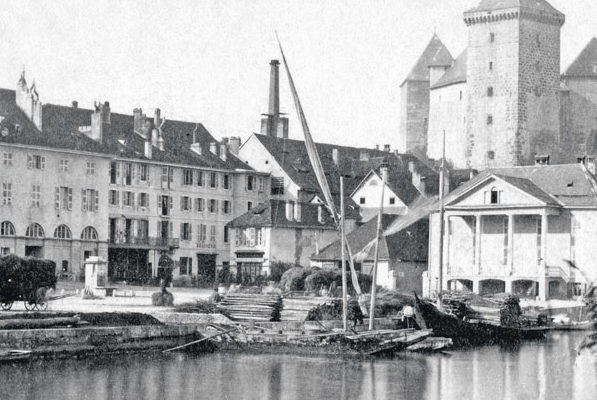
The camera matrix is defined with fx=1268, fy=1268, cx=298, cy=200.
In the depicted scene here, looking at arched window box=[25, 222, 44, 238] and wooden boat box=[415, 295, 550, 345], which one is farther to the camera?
arched window box=[25, 222, 44, 238]

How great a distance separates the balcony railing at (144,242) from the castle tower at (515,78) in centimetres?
3634

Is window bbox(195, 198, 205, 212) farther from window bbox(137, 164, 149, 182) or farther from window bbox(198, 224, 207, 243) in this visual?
window bbox(137, 164, 149, 182)

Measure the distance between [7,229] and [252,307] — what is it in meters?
31.9

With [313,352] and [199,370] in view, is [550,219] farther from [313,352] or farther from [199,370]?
[199,370]

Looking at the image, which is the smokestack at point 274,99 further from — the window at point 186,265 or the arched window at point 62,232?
the arched window at point 62,232

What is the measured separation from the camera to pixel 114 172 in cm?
7925

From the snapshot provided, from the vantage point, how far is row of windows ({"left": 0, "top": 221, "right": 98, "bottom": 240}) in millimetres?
71188

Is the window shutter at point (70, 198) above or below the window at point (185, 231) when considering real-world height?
above

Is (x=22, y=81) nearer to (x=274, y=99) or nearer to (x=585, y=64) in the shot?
(x=274, y=99)

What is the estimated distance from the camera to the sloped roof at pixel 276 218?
79.2 metres

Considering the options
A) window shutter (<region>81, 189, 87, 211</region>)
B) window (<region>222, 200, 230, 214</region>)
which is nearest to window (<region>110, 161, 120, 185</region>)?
window shutter (<region>81, 189, 87, 211</region>)

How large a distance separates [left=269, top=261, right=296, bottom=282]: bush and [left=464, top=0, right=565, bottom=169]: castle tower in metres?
36.4

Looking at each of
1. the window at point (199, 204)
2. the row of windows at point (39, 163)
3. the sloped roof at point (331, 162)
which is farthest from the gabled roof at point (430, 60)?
the row of windows at point (39, 163)

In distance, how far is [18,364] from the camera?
111 ft
